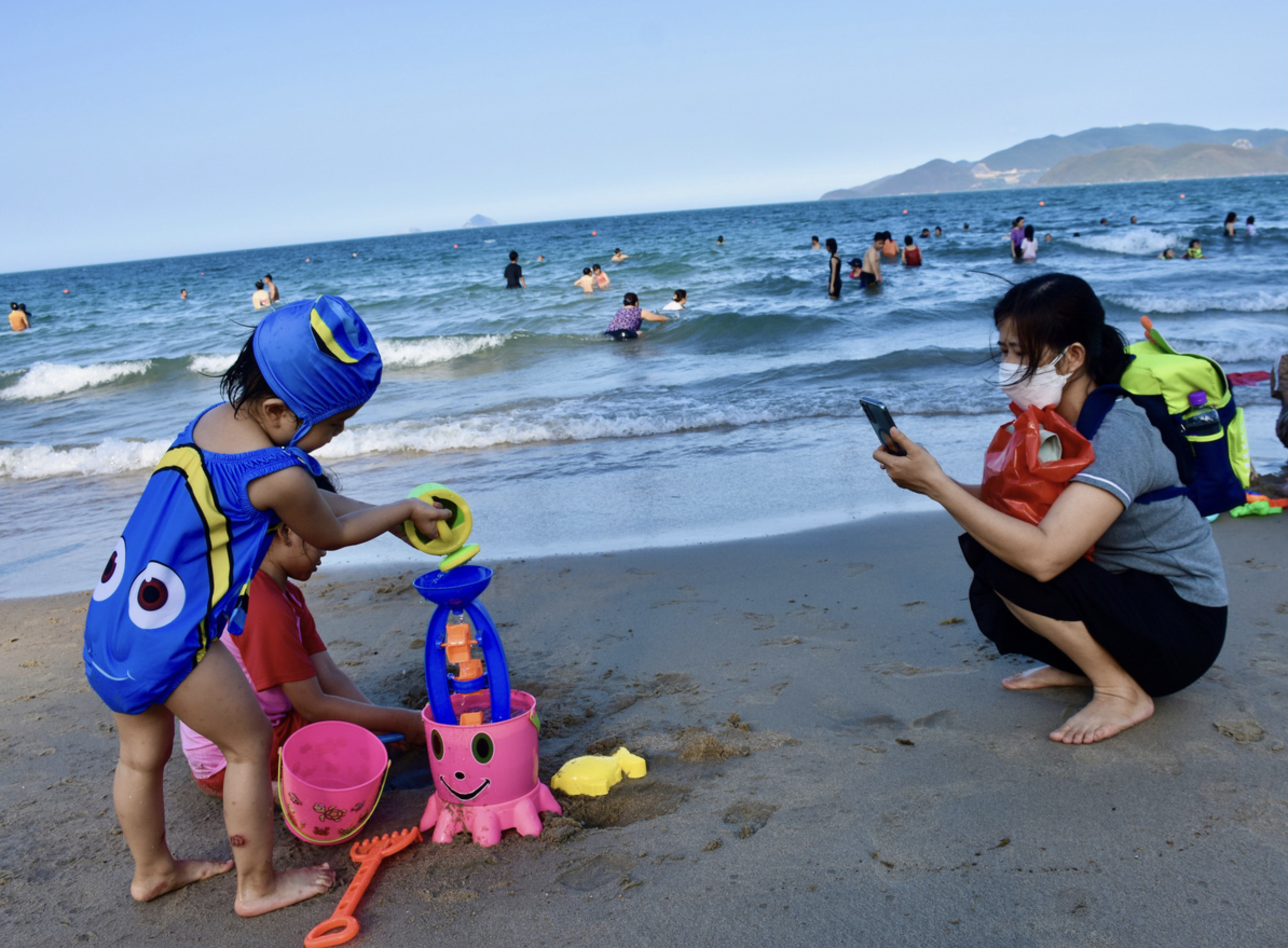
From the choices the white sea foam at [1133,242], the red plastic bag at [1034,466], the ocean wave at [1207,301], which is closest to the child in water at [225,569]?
the red plastic bag at [1034,466]

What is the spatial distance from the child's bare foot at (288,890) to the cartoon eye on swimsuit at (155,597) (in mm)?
694

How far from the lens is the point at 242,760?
208 cm

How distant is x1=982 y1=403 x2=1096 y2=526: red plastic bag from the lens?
7.72 ft

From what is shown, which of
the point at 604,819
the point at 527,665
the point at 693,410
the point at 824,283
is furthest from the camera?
the point at 824,283

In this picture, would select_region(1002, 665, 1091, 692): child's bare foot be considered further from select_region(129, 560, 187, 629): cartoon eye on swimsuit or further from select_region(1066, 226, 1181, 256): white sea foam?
select_region(1066, 226, 1181, 256): white sea foam

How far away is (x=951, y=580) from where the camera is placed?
12.8ft

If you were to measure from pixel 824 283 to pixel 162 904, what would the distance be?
1846 cm

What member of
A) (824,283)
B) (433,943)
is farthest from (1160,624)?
(824,283)

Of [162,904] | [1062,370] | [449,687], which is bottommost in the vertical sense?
[162,904]

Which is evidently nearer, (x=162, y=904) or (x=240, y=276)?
(x=162, y=904)

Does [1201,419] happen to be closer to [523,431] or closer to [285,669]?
[285,669]

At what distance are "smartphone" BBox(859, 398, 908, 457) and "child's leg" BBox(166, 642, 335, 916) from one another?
1715 millimetres

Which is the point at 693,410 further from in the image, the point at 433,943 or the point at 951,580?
the point at 433,943

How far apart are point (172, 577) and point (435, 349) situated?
1291cm
